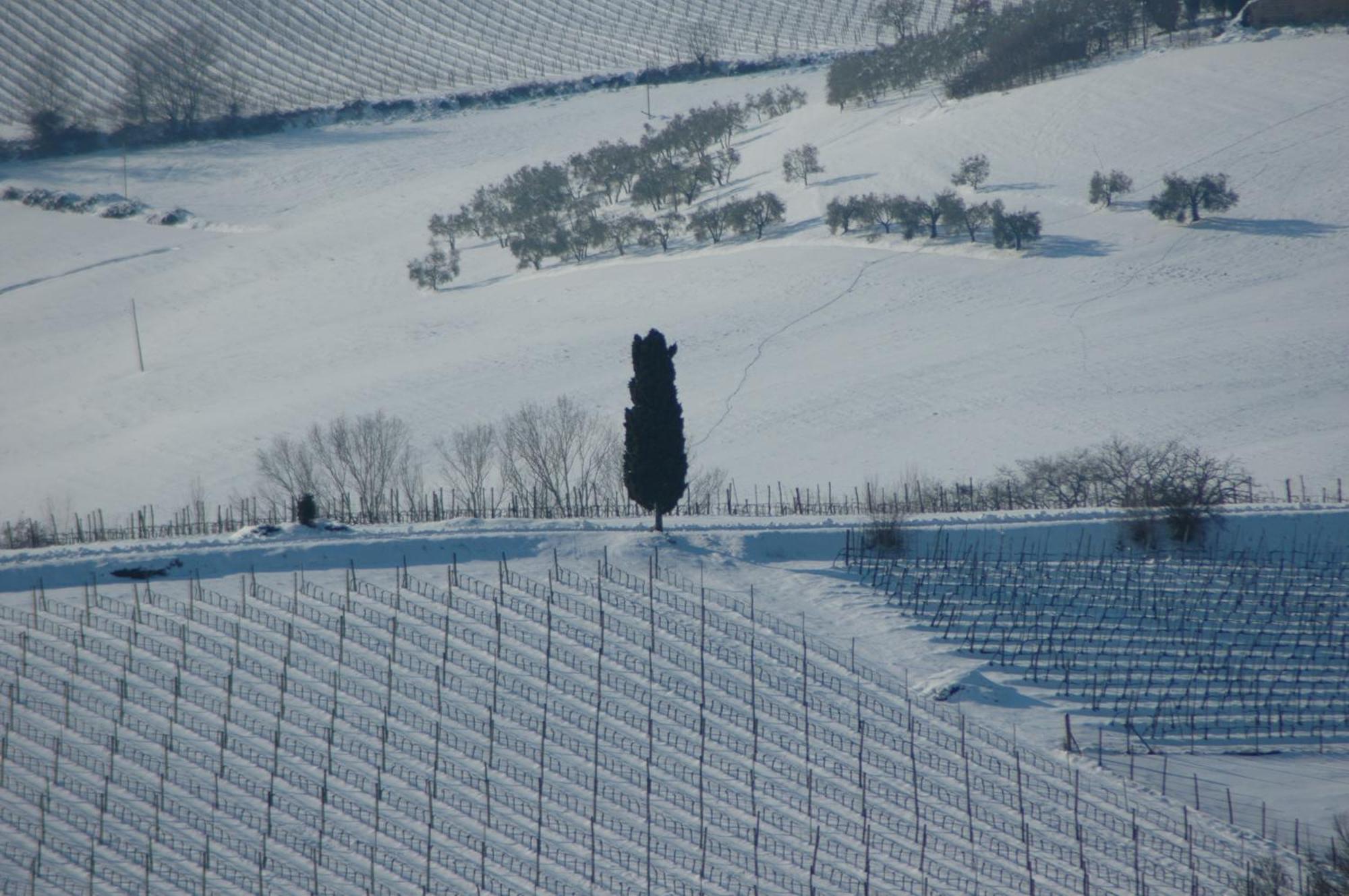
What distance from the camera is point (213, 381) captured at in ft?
226

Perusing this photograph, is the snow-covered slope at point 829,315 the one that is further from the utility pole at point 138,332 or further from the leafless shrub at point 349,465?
the leafless shrub at point 349,465

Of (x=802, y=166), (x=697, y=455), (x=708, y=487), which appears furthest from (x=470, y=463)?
(x=802, y=166)

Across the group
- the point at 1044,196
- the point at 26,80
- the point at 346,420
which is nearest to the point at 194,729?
the point at 346,420

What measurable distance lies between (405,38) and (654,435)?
125363 mm

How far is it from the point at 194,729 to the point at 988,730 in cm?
1624

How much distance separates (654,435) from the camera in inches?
A: 1531

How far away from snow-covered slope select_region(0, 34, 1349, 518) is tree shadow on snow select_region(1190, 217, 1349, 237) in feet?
0.70

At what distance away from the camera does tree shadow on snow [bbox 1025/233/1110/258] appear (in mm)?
67688

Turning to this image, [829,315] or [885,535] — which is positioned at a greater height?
[829,315]

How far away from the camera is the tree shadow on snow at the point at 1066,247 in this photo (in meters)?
67.7

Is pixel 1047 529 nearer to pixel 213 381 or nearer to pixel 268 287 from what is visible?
pixel 213 381

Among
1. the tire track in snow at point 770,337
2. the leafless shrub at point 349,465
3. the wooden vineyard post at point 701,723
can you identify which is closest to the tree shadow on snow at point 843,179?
the tire track in snow at point 770,337

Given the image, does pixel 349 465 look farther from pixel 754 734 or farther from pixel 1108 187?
pixel 1108 187

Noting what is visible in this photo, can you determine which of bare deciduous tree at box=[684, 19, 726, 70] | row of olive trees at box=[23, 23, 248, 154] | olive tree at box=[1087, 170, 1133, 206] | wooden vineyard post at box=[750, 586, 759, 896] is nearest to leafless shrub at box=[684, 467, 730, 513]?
wooden vineyard post at box=[750, 586, 759, 896]
